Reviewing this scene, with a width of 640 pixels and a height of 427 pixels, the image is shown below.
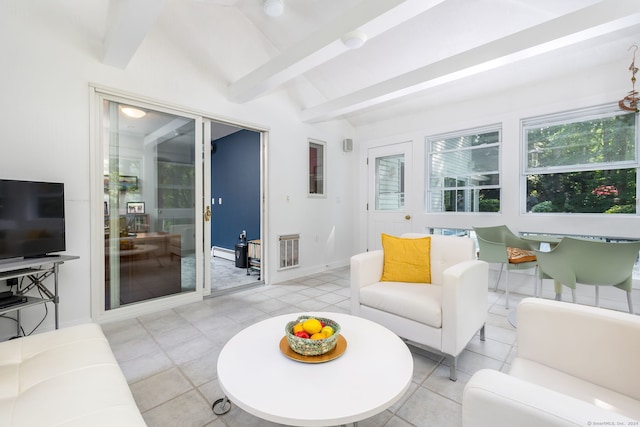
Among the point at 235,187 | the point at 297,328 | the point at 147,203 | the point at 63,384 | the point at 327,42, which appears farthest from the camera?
the point at 235,187

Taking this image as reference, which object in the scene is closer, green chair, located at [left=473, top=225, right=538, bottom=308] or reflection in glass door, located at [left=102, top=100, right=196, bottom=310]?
reflection in glass door, located at [left=102, top=100, right=196, bottom=310]

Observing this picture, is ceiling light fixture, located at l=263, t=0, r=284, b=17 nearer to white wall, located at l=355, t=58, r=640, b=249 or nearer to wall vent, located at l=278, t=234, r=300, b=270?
white wall, located at l=355, t=58, r=640, b=249

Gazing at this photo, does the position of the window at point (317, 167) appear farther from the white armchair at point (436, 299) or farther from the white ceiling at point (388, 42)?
the white armchair at point (436, 299)

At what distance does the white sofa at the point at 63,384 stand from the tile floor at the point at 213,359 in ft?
1.70

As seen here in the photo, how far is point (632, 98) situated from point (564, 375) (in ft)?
10.9

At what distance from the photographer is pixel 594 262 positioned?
7.47 feet

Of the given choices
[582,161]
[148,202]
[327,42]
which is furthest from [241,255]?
[582,161]

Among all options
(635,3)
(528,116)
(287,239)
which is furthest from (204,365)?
(528,116)

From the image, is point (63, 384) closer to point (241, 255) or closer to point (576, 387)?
point (576, 387)

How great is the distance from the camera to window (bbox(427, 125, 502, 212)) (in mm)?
3928

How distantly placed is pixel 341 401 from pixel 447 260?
1.70 m

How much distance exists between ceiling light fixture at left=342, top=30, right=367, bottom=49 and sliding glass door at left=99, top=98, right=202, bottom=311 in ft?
6.40

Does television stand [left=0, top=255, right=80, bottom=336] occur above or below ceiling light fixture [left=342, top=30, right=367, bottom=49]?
below

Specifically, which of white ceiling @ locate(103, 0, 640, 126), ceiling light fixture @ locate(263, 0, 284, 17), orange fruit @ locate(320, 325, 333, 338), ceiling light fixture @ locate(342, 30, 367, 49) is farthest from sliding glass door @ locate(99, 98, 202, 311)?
orange fruit @ locate(320, 325, 333, 338)
